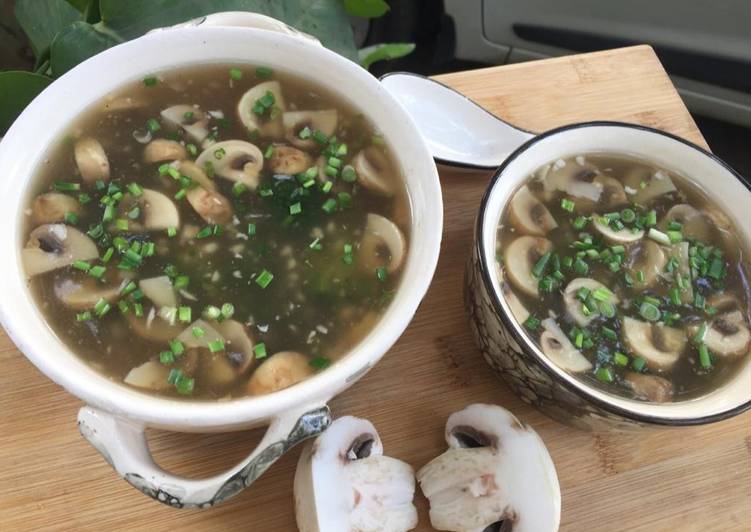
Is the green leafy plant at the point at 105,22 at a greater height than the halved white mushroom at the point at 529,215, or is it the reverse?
the green leafy plant at the point at 105,22

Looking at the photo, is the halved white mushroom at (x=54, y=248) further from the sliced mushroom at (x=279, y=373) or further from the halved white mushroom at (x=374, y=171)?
the halved white mushroom at (x=374, y=171)

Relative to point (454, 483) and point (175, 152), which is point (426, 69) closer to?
point (175, 152)

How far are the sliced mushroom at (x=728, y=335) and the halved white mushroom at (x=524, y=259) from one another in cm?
30

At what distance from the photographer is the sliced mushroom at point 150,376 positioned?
3.18 ft

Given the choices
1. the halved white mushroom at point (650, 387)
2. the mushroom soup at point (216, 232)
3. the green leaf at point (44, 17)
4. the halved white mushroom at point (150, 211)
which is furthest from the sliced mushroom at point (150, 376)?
the green leaf at point (44, 17)

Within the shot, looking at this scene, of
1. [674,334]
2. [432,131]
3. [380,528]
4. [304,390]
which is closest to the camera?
[304,390]

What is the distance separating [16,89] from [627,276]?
1.23 meters

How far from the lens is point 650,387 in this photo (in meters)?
1.11

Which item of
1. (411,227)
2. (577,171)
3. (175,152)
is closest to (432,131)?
(577,171)

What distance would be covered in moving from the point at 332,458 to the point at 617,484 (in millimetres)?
493

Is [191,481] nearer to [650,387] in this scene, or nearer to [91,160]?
[91,160]

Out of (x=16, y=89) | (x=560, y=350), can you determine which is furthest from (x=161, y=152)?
(x=560, y=350)

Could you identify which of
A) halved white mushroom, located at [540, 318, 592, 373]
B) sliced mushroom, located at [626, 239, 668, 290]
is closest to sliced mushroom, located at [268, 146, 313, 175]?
halved white mushroom, located at [540, 318, 592, 373]

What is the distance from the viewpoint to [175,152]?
1170 millimetres
